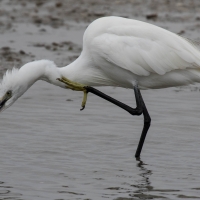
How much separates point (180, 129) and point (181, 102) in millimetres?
1899

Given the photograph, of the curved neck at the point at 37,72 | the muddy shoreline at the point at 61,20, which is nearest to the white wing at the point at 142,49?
the curved neck at the point at 37,72

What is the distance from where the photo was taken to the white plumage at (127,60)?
1006cm

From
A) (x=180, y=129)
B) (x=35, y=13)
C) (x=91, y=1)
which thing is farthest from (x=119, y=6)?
(x=180, y=129)

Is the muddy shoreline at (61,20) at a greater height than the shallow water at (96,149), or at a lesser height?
greater

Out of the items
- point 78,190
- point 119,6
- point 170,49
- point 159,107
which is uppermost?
point 119,6

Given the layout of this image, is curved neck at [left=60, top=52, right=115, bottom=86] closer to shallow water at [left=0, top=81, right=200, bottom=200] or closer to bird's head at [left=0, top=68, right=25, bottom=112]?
bird's head at [left=0, top=68, right=25, bottom=112]

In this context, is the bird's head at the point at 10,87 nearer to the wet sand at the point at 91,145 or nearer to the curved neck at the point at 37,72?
the curved neck at the point at 37,72

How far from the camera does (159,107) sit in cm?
1320

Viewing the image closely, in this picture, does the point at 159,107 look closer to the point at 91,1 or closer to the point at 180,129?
the point at 180,129

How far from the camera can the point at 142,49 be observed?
408 inches

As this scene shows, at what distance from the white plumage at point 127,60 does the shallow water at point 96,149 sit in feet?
3.25

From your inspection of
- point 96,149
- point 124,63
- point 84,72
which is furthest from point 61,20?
point 124,63

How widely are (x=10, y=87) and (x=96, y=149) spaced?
172 centimetres

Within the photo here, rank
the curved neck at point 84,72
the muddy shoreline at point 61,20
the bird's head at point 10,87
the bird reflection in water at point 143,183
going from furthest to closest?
the muddy shoreline at point 61,20, the curved neck at point 84,72, the bird's head at point 10,87, the bird reflection in water at point 143,183
